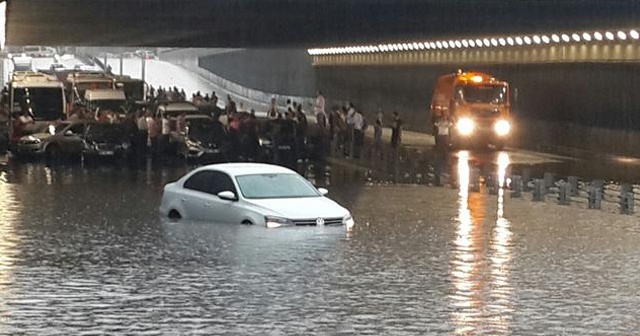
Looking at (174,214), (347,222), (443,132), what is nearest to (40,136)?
(443,132)

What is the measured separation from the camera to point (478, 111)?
57.5 meters

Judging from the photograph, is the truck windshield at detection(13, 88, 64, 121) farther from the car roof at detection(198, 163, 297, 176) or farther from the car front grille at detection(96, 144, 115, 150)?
the car roof at detection(198, 163, 297, 176)

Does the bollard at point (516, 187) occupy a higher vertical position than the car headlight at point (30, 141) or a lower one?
lower

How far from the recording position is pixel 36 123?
56375 mm

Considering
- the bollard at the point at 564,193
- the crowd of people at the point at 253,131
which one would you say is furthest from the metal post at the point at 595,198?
the crowd of people at the point at 253,131

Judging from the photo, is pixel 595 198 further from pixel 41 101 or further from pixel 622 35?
pixel 41 101

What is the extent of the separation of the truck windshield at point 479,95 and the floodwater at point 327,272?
2472cm

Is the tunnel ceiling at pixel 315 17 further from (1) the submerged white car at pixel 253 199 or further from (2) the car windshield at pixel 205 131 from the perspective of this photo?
(1) the submerged white car at pixel 253 199

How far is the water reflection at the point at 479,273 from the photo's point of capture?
52.7 ft

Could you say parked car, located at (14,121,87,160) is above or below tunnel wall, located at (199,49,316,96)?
below

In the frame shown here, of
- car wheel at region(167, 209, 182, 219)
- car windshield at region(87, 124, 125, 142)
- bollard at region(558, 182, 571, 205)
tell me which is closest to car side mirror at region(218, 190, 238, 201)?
car wheel at region(167, 209, 182, 219)

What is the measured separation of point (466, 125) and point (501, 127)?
4.11 ft

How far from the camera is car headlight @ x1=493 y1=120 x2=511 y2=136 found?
57531mm

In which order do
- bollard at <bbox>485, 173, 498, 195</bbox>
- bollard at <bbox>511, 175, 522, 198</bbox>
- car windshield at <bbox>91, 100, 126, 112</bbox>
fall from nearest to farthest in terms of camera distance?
bollard at <bbox>511, 175, 522, 198</bbox>, bollard at <bbox>485, 173, 498, 195</bbox>, car windshield at <bbox>91, 100, 126, 112</bbox>
